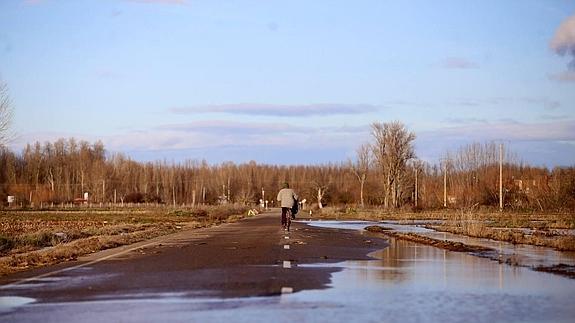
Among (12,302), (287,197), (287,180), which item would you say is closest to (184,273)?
(12,302)

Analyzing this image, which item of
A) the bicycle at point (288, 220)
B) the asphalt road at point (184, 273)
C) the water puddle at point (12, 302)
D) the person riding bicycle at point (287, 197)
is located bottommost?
the water puddle at point (12, 302)

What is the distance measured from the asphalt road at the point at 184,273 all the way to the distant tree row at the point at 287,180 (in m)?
43.1

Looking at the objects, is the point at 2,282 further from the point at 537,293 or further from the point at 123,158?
the point at 123,158

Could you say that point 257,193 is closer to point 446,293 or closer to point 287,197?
point 287,197

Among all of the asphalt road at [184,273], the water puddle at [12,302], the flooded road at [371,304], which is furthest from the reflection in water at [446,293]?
the water puddle at [12,302]

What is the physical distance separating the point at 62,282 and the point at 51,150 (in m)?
155

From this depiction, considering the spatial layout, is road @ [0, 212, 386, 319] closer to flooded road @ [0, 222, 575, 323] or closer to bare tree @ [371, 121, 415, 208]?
flooded road @ [0, 222, 575, 323]

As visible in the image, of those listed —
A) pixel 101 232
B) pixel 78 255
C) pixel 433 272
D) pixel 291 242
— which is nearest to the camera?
pixel 433 272

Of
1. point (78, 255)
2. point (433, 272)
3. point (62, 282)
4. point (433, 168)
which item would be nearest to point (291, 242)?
Answer: point (78, 255)

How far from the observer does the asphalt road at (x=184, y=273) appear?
40.7 feet

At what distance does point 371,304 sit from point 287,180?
8702cm

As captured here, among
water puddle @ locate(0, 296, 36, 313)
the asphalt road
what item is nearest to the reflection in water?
the asphalt road

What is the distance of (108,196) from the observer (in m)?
148

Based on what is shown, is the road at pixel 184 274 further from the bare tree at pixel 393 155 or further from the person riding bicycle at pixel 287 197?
the bare tree at pixel 393 155
